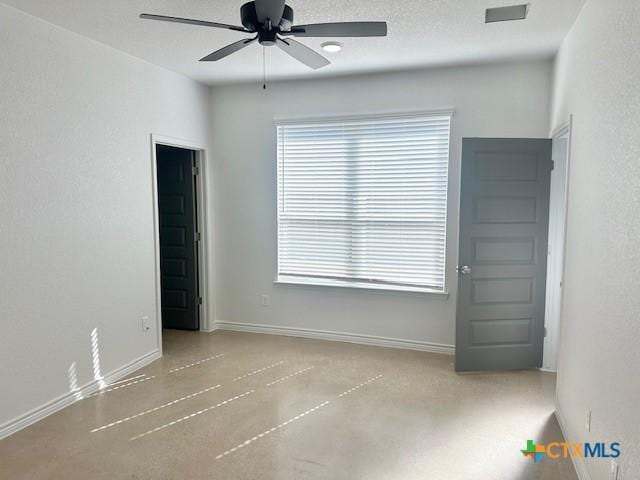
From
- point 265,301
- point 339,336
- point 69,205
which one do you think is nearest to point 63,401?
point 69,205

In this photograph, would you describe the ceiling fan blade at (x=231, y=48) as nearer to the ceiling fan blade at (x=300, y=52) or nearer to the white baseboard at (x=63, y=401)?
the ceiling fan blade at (x=300, y=52)

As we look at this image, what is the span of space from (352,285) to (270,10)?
2.98 metres

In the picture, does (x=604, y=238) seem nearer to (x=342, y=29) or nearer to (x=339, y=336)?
(x=342, y=29)

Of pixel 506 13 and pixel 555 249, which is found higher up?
pixel 506 13

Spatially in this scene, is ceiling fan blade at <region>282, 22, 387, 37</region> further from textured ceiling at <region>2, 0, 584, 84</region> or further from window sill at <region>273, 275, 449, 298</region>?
window sill at <region>273, 275, 449, 298</region>

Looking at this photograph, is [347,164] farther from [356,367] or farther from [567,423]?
[567,423]

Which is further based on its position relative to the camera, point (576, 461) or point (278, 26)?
point (576, 461)

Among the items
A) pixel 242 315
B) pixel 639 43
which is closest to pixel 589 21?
pixel 639 43

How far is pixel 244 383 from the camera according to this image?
11.8ft

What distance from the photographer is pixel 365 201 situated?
14.6ft

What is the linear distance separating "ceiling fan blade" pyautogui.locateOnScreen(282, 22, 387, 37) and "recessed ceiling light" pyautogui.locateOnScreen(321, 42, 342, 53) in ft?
3.82

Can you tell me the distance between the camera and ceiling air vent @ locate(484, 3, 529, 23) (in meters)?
2.83


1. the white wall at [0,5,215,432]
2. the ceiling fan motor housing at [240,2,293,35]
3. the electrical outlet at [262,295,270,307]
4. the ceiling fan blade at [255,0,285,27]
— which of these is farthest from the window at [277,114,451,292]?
the ceiling fan blade at [255,0,285,27]

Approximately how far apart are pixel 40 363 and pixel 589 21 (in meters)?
4.22
